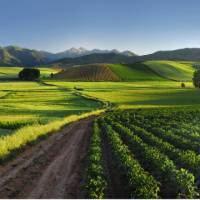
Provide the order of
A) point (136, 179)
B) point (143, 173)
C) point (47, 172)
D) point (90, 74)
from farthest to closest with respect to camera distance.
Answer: point (90, 74)
point (47, 172)
point (143, 173)
point (136, 179)

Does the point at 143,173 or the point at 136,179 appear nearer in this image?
the point at 136,179

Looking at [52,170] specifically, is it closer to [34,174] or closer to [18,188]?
[34,174]

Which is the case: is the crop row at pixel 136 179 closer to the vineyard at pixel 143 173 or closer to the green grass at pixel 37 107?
the vineyard at pixel 143 173

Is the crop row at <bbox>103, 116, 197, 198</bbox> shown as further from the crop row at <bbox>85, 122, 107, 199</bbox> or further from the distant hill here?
the distant hill

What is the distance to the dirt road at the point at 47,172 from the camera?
1962cm

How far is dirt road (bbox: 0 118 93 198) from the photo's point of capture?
19.6 metres

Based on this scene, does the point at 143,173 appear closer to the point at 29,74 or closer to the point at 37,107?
the point at 37,107

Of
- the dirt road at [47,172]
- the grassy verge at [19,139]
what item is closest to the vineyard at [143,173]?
the dirt road at [47,172]

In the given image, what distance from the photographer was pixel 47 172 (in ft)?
78.5

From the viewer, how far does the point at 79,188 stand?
2023 cm

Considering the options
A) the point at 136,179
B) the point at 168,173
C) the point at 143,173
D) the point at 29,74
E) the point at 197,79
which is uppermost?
the point at 136,179

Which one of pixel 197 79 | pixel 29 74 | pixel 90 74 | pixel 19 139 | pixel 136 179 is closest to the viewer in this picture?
pixel 136 179

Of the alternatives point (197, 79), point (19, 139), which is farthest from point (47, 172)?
point (197, 79)

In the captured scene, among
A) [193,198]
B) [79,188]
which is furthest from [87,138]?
[193,198]
